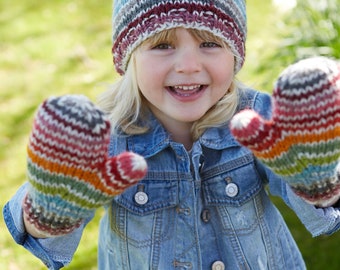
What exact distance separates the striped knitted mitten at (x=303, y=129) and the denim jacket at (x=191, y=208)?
1.07 feet

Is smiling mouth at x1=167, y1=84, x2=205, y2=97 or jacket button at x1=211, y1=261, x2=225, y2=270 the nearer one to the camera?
smiling mouth at x1=167, y1=84, x2=205, y2=97

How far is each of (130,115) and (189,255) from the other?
0.47 m

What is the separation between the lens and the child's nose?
1.92 m

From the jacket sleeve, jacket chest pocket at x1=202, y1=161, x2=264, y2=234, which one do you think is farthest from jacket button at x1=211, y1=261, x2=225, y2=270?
the jacket sleeve

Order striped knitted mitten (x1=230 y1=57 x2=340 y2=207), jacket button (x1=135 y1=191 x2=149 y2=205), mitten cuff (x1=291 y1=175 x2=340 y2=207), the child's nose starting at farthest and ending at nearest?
jacket button (x1=135 y1=191 x2=149 y2=205), the child's nose, mitten cuff (x1=291 y1=175 x2=340 y2=207), striped knitted mitten (x1=230 y1=57 x2=340 y2=207)

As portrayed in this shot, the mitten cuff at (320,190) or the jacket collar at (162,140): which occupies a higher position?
the jacket collar at (162,140)

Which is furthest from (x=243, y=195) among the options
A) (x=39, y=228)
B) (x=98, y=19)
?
(x=98, y=19)

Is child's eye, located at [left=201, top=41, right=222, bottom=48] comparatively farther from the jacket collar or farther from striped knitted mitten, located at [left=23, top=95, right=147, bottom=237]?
striped knitted mitten, located at [left=23, top=95, right=147, bottom=237]

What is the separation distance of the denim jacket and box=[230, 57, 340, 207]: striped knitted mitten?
1.07 feet

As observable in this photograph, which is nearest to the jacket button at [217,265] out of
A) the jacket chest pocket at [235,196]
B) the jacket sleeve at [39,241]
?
the jacket chest pocket at [235,196]

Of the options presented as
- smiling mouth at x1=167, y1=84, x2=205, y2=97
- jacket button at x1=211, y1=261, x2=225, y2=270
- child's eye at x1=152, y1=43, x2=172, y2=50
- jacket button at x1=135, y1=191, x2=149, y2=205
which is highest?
child's eye at x1=152, y1=43, x2=172, y2=50

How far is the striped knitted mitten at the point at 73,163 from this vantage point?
1618mm

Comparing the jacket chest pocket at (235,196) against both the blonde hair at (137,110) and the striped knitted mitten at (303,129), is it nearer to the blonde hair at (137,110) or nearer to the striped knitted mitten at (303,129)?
the blonde hair at (137,110)

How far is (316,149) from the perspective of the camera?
1.65m
